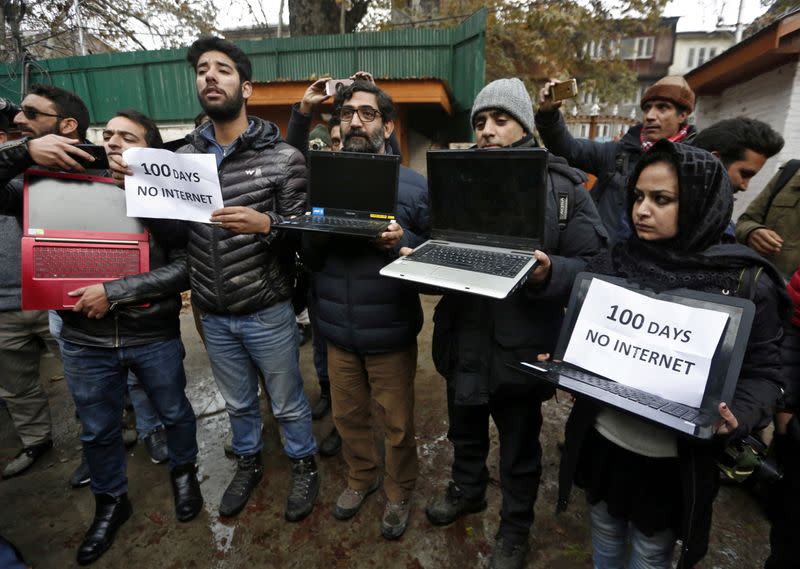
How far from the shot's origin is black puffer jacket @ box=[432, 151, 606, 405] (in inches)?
70.4

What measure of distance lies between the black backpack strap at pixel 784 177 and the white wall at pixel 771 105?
3.53m

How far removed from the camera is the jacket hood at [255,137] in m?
2.14

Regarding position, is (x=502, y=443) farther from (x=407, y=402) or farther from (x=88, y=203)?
(x=88, y=203)

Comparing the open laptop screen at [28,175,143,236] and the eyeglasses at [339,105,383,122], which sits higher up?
the eyeglasses at [339,105,383,122]

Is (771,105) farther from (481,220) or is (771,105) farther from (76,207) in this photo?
(76,207)

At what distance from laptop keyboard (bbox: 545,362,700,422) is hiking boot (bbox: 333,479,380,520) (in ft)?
4.93

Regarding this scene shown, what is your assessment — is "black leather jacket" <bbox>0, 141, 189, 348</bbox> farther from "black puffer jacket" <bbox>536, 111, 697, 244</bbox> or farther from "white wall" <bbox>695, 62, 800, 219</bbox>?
"white wall" <bbox>695, 62, 800, 219</bbox>

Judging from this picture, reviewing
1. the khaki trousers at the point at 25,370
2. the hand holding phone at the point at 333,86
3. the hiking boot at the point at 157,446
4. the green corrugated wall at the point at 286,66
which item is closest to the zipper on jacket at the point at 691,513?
the hand holding phone at the point at 333,86

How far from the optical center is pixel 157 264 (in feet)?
7.54

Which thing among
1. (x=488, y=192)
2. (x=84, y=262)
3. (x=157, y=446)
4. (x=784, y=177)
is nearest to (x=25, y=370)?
(x=157, y=446)

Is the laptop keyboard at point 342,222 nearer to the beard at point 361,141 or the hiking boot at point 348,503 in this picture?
the beard at point 361,141

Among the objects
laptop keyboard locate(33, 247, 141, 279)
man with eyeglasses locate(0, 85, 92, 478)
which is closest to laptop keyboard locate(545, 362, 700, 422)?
laptop keyboard locate(33, 247, 141, 279)

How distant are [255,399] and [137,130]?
5.35 feet

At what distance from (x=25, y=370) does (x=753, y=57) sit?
27.0 ft
